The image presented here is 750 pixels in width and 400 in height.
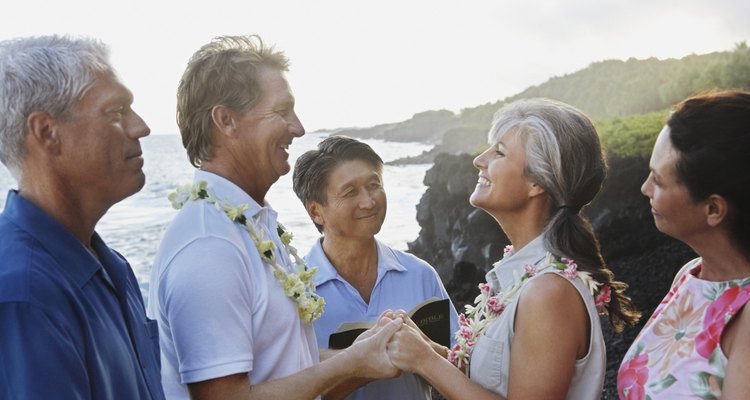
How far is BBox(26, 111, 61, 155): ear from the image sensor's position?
77.5 inches

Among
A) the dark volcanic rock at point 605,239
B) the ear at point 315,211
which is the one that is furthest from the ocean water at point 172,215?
the ear at point 315,211

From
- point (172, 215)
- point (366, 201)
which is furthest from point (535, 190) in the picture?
point (172, 215)

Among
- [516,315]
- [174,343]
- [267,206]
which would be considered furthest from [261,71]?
[516,315]

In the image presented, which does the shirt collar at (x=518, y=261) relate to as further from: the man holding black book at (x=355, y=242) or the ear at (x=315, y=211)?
the ear at (x=315, y=211)

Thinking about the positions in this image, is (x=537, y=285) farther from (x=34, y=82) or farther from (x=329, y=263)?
(x=34, y=82)

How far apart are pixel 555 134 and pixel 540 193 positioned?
0.23m

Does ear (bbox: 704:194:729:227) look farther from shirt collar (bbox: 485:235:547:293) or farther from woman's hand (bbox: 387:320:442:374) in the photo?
woman's hand (bbox: 387:320:442:374)

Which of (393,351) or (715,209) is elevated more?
(715,209)

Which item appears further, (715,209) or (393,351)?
(393,351)

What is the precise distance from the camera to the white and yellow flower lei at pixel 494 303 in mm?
2623

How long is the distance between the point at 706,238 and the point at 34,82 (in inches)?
81.3

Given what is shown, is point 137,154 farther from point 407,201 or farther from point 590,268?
point 407,201

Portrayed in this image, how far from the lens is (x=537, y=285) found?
259 cm

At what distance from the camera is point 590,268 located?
2688 mm
